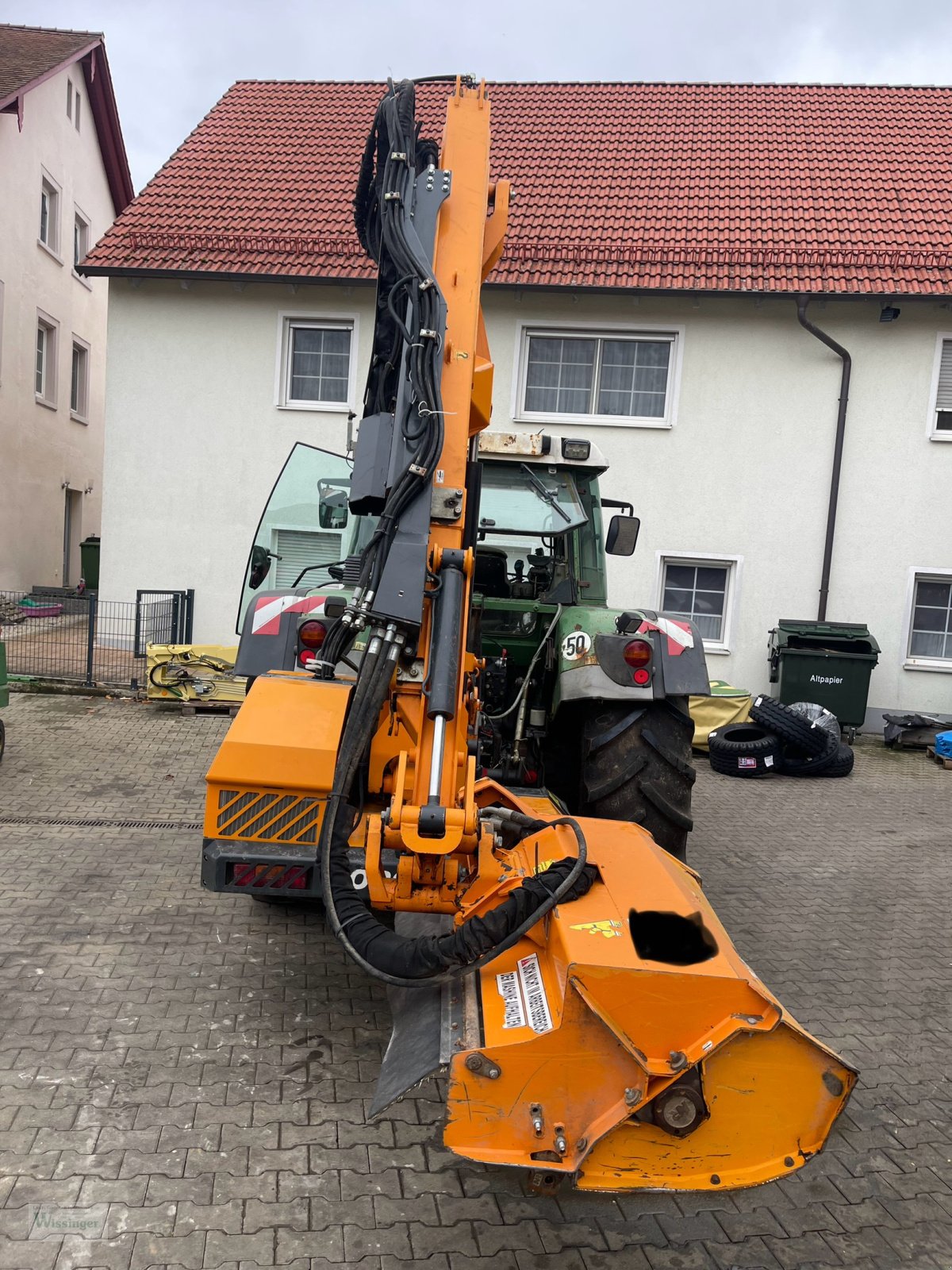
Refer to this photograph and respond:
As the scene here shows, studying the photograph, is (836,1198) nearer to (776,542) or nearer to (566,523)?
(566,523)

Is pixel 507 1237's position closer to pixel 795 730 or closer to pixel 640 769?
pixel 640 769

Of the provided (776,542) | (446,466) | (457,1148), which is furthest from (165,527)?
(457,1148)

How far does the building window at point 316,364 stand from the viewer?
12.0 meters

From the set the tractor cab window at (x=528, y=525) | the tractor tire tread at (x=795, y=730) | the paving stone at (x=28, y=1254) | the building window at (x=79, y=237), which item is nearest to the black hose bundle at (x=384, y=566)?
the paving stone at (x=28, y=1254)

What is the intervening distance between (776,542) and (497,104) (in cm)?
784

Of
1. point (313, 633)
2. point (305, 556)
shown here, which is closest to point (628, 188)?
point (305, 556)

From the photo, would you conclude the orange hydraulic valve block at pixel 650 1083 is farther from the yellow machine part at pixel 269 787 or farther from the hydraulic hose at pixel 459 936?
the yellow machine part at pixel 269 787

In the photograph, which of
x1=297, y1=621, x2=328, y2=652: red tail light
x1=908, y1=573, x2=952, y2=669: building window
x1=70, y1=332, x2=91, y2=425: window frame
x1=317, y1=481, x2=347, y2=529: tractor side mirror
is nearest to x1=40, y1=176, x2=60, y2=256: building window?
x1=70, y1=332, x2=91, y2=425: window frame

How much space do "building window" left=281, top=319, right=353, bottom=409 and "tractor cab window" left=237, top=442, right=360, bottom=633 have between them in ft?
23.5

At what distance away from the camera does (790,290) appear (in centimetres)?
1082

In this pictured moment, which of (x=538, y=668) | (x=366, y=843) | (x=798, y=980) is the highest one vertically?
(x=538, y=668)

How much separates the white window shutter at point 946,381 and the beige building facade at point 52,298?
13.6m

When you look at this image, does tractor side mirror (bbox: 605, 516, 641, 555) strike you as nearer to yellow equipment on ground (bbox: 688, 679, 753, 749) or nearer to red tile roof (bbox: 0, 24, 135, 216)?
yellow equipment on ground (bbox: 688, 679, 753, 749)

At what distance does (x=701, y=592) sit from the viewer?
460 inches
